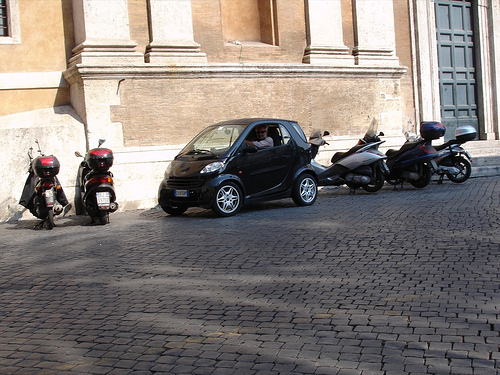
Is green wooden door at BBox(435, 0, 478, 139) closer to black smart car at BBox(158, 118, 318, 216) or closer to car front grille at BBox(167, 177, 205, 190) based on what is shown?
black smart car at BBox(158, 118, 318, 216)

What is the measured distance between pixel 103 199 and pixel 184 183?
1.24 metres

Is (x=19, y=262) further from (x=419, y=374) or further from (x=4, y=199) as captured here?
(x=419, y=374)

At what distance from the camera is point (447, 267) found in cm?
595

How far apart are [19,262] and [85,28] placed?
6.48 meters

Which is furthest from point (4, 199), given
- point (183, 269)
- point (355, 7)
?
point (355, 7)

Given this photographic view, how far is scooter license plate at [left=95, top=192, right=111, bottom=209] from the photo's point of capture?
33.7ft

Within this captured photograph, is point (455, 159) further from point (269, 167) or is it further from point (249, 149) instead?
point (249, 149)

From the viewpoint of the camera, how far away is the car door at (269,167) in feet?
35.5

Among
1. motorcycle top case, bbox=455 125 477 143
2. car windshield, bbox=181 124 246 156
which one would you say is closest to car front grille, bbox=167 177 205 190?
car windshield, bbox=181 124 246 156

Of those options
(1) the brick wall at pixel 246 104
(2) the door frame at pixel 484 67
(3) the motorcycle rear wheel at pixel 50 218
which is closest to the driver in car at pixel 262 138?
(1) the brick wall at pixel 246 104

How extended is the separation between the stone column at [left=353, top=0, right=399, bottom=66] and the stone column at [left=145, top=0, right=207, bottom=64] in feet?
14.1

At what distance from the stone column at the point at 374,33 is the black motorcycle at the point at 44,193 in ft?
27.6

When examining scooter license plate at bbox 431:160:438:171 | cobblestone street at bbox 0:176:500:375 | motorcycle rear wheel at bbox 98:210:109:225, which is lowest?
cobblestone street at bbox 0:176:500:375

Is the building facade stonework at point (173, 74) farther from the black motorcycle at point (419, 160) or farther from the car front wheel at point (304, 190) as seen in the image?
the car front wheel at point (304, 190)
